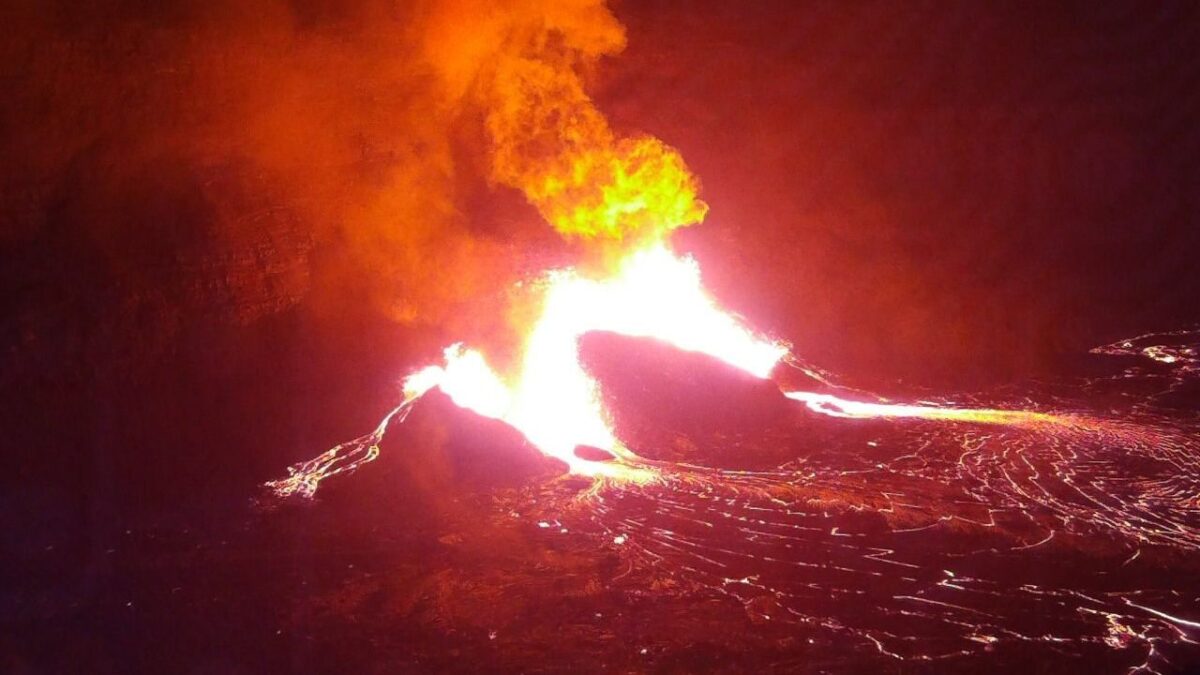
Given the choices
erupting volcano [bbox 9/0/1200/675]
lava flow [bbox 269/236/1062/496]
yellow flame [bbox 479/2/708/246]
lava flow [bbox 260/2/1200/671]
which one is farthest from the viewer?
yellow flame [bbox 479/2/708/246]

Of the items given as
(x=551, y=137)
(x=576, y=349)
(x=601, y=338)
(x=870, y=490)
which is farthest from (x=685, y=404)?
(x=551, y=137)

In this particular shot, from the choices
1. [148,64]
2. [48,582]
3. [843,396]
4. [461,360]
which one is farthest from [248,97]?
[843,396]

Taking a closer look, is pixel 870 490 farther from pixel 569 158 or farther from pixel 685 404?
pixel 569 158

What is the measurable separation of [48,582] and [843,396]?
919 cm

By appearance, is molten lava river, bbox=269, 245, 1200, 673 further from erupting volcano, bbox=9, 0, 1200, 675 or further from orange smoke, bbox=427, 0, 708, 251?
orange smoke, bbox=427, 0, 708, 251

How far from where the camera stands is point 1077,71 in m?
15.2

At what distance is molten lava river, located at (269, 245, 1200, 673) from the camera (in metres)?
6.01

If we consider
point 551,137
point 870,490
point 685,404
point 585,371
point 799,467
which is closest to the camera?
point 870,490

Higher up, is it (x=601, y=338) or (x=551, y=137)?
(x=551, y=137)

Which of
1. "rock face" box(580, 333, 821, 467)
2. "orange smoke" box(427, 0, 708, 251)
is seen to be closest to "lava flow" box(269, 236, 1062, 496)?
"rock face" box(580, 333, 821, 467)

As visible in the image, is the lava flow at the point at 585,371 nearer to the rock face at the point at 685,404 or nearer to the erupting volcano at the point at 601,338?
the erupting volcano at the point at 601,338

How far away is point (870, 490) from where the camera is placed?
8.20 m

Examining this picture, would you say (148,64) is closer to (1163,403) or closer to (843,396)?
(843,396)

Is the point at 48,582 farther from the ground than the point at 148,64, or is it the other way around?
the point at 148,64
